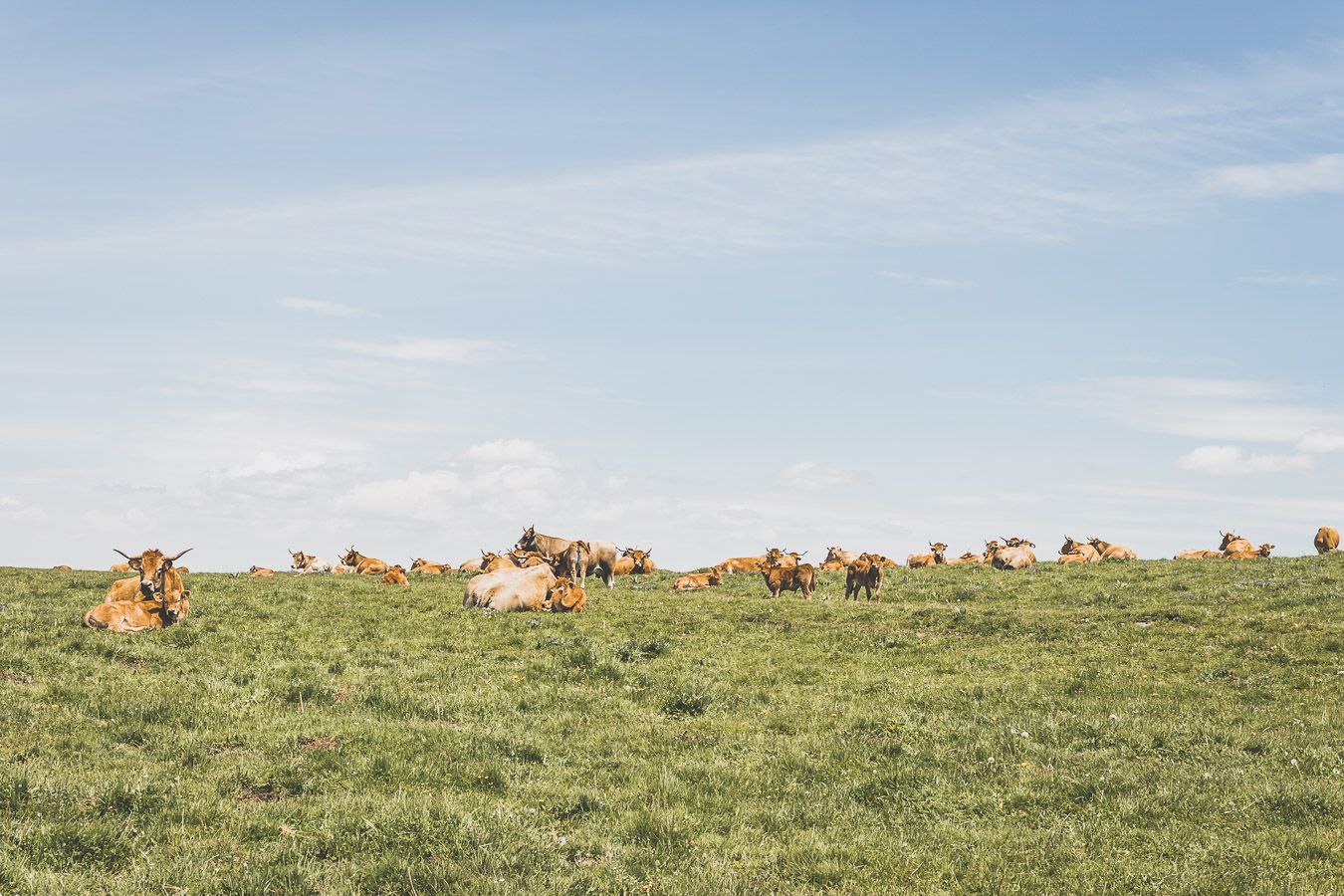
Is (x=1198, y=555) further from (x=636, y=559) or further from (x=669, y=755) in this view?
(x=669, y=755)

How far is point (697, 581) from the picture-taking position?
36781 millimetres

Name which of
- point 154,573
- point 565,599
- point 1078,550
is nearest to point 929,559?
point 1078,550

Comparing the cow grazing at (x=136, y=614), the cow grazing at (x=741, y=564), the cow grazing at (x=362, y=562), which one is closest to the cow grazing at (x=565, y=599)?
the cow grazing at (x=136, y=614)

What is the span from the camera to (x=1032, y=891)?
30.6ft

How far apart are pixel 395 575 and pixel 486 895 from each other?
100 feet

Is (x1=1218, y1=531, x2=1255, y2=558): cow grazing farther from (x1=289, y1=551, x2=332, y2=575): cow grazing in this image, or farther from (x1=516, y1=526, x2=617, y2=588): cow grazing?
(x1=289, y1=551, x2=332, y2=575): cow grazing

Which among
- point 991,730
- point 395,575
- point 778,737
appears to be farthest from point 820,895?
point 395,575

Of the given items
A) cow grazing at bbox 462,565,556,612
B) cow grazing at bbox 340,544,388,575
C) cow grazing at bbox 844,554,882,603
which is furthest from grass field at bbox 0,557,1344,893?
cow grazing at bbox 340,544,388,575

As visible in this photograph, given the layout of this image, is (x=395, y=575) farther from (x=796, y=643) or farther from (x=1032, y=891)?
(x=1032, y=891)

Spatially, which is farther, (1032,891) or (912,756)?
(912,756)

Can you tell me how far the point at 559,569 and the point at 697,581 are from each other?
5559 millimetres

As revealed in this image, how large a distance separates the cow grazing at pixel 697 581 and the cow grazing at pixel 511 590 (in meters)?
8.19

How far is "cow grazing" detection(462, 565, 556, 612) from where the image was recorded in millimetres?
27203

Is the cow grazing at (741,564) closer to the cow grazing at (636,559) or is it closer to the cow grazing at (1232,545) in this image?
the cow grazing at (636,559)
